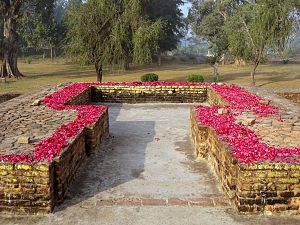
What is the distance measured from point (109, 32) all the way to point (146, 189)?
16.4 meters

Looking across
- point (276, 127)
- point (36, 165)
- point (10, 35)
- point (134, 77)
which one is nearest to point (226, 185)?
point (276, 127)

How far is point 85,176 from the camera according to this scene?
6086 millimetres

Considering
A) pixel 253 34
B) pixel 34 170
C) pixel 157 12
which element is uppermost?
pixel 157 12

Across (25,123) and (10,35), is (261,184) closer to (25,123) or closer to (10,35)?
(25,123)

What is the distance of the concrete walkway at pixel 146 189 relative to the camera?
4.57 m

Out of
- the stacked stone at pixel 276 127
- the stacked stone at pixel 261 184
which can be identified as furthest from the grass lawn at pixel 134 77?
the stacked stone at pixel 261 184

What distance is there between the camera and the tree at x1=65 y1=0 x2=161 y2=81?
20.5 m

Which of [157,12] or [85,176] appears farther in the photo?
[157,12]

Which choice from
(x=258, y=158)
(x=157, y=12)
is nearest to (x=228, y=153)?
(x=258, y=158)

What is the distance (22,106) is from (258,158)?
6.61 meters

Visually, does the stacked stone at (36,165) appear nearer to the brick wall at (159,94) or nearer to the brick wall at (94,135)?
the brick wall at (94,135)

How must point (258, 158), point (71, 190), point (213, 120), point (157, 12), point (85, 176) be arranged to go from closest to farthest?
point (258, 158), point (71, 190), point (85, 176), point (213, 120), point (157, 12)

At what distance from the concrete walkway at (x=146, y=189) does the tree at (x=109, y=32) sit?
12311 mm

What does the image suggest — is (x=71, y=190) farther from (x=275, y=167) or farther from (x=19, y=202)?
(x=275, y=167)
